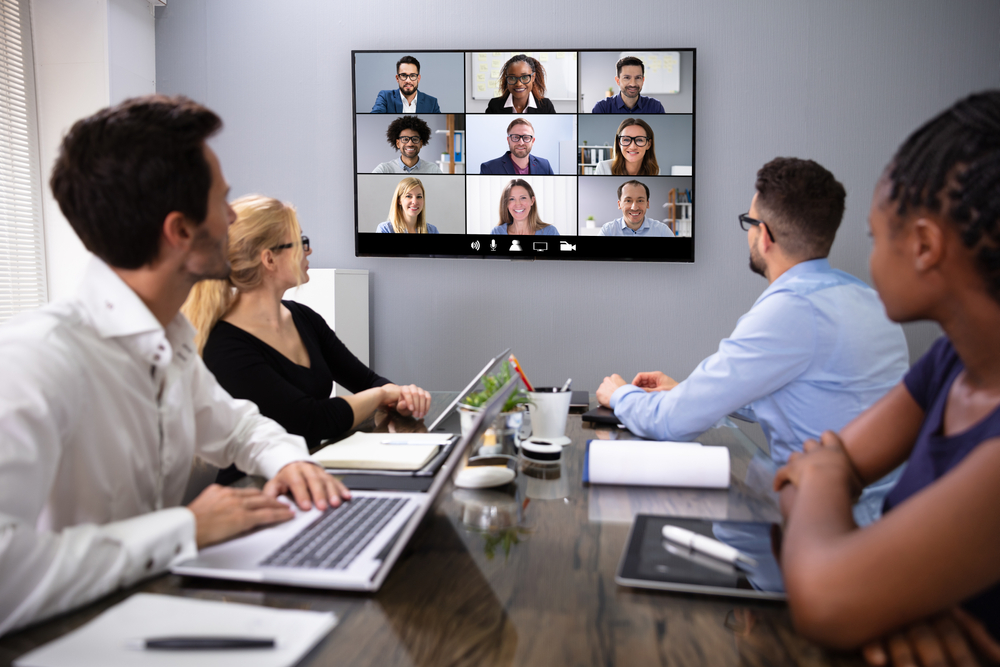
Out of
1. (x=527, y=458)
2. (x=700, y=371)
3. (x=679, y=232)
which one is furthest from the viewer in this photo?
(x=679, y=232)

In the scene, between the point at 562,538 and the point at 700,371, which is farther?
the point at 700,371

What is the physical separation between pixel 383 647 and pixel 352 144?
10.8ft

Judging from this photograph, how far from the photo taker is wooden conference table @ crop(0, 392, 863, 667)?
2.24 feet

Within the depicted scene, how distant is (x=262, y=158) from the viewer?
3695mm

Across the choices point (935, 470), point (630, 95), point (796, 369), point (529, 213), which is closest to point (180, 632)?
point (935, 470)

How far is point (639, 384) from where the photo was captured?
218 centimetres

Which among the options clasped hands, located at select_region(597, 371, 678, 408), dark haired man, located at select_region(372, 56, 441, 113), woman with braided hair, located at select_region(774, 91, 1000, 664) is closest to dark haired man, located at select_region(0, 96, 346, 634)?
woman with braided hair, located at select_region(774, 91, 1000, 664)

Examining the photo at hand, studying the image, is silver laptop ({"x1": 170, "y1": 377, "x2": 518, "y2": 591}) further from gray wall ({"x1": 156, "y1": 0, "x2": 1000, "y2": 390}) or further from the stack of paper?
gray wall ({"x1": 156, "y1": 0, "x2": 1000, "y2": 390})

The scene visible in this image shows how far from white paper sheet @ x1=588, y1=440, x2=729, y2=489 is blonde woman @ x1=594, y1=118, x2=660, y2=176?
2.40m

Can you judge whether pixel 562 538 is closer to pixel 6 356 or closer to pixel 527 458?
pixel 527 458

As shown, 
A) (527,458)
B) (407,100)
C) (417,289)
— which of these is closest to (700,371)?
(527,458)

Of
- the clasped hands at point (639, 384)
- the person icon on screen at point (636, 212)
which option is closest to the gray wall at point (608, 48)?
A: the person icon on screen at point (636, 212)

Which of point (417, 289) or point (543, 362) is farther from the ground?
point (417, 289)

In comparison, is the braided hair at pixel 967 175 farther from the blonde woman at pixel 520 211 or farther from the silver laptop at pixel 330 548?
the blonde woman at pixel 520 211
